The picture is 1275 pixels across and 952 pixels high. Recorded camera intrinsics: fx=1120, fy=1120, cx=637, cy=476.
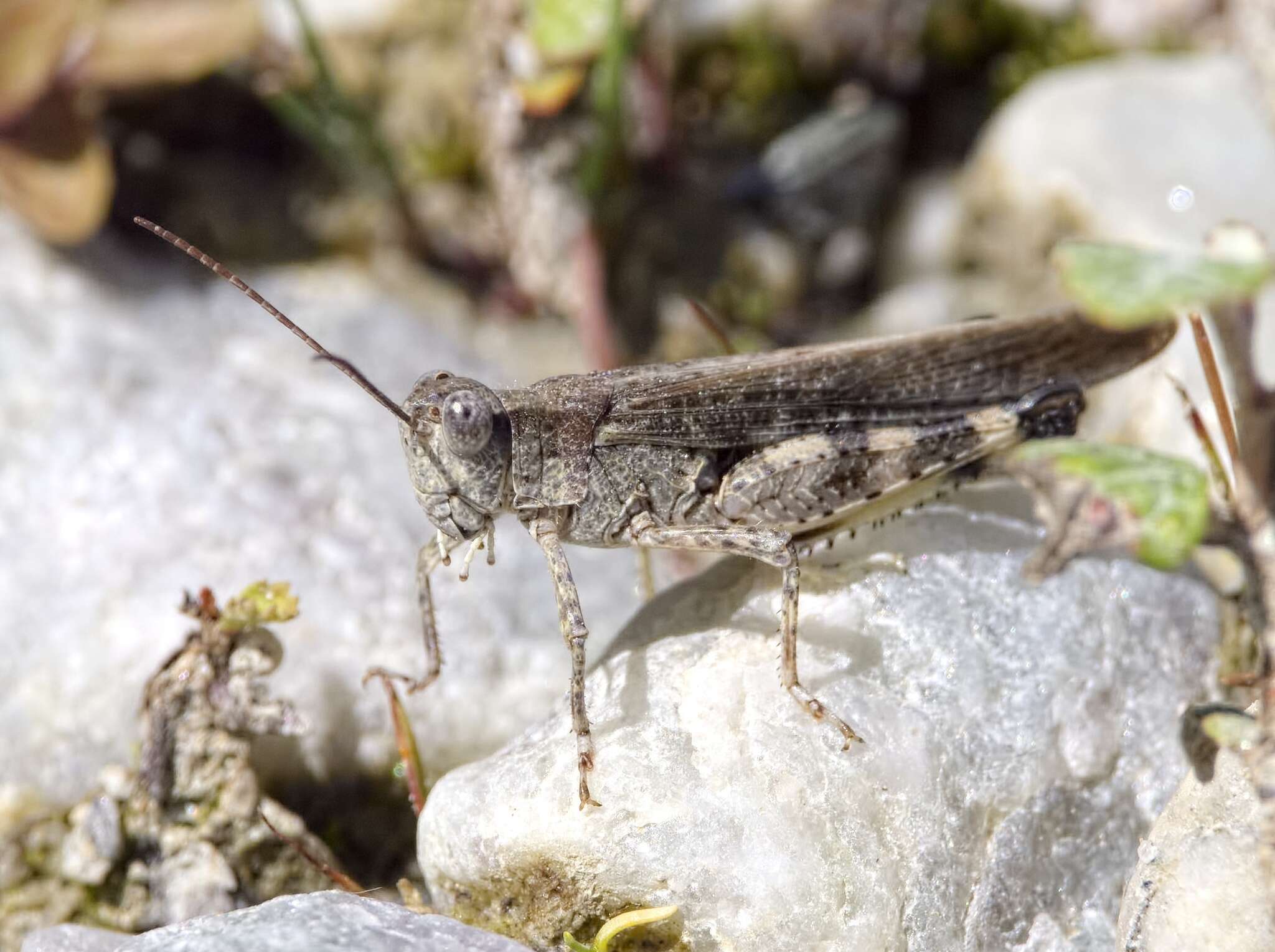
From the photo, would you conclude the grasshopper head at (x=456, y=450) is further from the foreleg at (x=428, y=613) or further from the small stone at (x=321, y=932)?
the small stone at (x=321, y=932)

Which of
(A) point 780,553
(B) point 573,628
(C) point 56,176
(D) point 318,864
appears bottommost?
(D) point 318,864

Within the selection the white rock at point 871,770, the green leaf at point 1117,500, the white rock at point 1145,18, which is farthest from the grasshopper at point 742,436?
the white rock at point 1145,18

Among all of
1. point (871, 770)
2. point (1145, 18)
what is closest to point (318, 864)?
point (871, 770)

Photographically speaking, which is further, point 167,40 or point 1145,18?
point 1145,18

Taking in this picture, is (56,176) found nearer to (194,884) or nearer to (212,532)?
(212,532)

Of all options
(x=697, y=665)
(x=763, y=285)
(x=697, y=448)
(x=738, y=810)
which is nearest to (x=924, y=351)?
(x=697, y=448)

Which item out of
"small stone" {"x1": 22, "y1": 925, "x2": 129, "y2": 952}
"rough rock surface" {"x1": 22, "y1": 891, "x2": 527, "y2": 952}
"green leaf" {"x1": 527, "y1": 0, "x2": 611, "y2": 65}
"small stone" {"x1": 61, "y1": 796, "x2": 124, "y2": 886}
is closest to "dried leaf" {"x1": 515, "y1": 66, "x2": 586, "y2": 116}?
"green leaf" {"x1": 527, "y1": 0, "x2": 611, "y2": 65}
